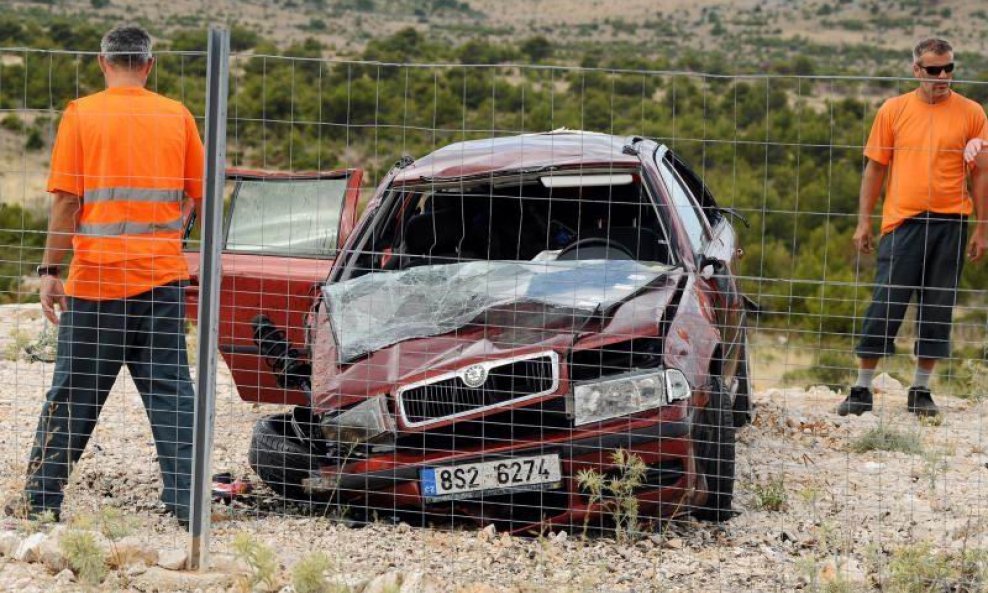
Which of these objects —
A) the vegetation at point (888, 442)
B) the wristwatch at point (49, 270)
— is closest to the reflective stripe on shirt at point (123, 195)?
the wristwatch at point (49, 270)

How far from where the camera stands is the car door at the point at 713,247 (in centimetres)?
646

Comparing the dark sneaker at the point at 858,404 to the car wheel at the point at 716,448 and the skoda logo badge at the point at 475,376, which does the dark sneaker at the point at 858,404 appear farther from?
the skoda logo badge at the point at 475,376

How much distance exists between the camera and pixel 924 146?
8.41m

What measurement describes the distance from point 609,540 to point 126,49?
2.83m

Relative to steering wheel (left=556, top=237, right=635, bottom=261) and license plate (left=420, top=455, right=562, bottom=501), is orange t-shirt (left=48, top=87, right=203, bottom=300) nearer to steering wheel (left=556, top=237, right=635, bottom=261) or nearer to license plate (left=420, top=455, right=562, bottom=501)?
license plate (left=420, top=455, right=562, bottom=501)

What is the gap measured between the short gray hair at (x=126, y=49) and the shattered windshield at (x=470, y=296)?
1.33m

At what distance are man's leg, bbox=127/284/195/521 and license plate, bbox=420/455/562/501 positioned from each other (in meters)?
1.08

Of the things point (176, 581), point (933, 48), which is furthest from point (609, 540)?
point (933, 48)

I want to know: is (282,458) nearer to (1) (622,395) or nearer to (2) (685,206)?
(1) (622,395)

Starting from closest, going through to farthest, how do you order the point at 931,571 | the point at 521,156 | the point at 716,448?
the point at 931,571, the point at 716,448, the point at 521,156

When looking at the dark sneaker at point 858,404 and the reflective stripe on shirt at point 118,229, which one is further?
the dark sneaker at point 858,404

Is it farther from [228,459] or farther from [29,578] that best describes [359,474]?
[228,459]

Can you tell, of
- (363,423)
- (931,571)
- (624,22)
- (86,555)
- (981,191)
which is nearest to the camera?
(931,571)

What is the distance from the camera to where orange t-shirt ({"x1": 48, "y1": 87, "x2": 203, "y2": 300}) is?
585cm
